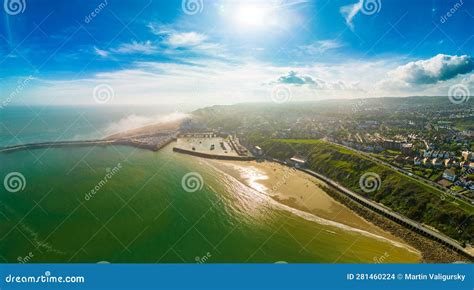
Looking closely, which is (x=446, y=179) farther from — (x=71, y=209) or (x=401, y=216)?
(x=71, y=209)

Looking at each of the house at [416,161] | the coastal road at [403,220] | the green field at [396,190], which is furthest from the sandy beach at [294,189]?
the house at [416,161]

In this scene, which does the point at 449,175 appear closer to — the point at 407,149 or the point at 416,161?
the point at 416,161


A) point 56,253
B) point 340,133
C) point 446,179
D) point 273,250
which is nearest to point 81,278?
point 56,253

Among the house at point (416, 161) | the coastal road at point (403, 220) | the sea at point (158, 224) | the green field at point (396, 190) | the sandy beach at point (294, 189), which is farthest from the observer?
the house at point (416, 161)

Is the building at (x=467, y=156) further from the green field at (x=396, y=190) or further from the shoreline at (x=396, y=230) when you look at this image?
the shoreline at (x=396, y=230)

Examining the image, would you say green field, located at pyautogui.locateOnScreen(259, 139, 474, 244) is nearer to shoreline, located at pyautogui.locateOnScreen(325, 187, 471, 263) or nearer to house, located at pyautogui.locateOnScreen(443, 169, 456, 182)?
shoreline, located at pyautogui.locateOnScreen(325, 187, 471, 263)

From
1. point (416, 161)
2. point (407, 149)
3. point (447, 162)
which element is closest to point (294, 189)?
point (416, 161)
